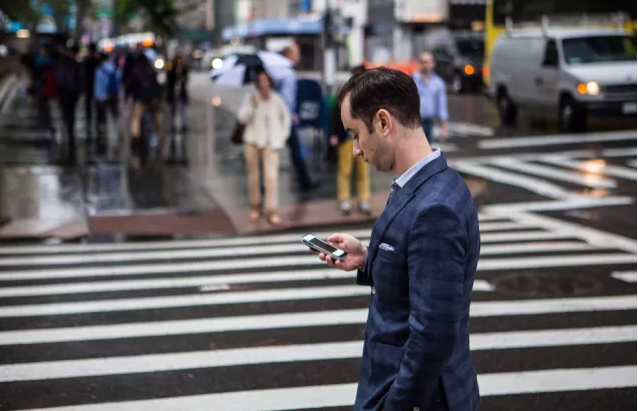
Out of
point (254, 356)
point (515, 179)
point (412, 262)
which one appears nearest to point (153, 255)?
point (254, 356)

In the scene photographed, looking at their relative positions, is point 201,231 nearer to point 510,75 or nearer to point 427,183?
point 427,183

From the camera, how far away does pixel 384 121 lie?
10.2 ft

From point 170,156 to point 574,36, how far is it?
1021 centimetres

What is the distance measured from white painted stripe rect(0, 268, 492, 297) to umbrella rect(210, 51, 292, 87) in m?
4.68

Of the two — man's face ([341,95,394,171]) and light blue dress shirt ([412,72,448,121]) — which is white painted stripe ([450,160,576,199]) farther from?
man's face ([341,95,394,171])

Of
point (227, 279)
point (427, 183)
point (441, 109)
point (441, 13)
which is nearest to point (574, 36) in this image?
point (441, 109)

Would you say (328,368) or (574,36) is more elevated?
(574,36)

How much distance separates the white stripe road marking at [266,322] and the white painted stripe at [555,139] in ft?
44.8

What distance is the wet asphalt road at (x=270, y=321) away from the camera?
669 centimetres

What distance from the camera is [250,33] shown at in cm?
8019

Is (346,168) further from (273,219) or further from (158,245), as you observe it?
(158,245)

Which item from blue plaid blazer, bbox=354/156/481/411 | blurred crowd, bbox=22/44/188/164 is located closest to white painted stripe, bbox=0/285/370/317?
blue plaid blazer, bbox=354/156/481/411

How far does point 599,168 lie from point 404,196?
1656cm

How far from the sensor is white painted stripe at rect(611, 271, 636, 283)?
1006cm
